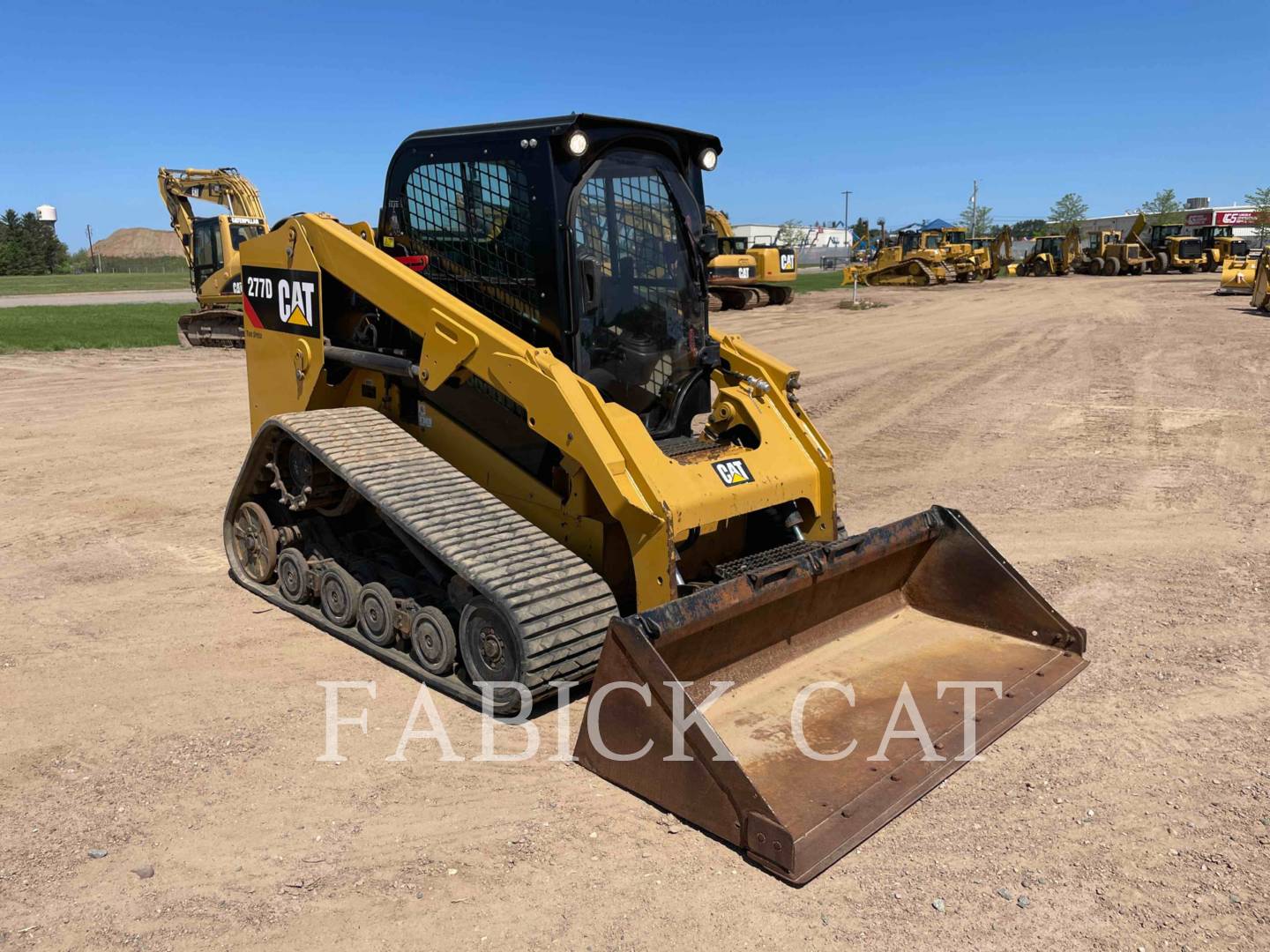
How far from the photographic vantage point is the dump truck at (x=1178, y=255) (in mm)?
42156

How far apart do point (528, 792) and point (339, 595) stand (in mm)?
1901

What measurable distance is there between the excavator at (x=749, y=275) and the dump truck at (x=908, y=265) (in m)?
8.79

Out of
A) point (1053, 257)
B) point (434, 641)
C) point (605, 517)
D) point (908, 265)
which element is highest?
point (1053, 257)

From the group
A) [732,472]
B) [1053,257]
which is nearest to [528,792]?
[732,472]

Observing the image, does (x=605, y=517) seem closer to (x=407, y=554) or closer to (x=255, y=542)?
(x=407, y=554)

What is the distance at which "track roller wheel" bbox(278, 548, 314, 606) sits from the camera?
5.57 meters

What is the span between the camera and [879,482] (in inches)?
348

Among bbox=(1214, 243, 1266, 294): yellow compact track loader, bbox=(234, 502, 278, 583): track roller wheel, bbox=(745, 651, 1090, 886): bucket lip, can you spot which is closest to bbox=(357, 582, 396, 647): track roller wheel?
bbox=(234, 502, 278, 583): track roller wheel

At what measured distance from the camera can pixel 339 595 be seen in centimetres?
528

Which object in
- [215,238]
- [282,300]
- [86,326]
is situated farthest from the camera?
[86,326]

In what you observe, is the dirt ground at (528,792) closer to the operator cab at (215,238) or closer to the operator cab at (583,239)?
the operator cab at (583,239)

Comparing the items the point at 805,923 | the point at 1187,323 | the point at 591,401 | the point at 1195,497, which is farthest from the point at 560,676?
the point at 1187,323

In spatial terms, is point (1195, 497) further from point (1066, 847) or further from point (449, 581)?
point (449, 581)

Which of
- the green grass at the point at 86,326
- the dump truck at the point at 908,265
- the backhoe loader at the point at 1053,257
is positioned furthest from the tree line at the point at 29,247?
the backhoe loader at the point at 1053,257
